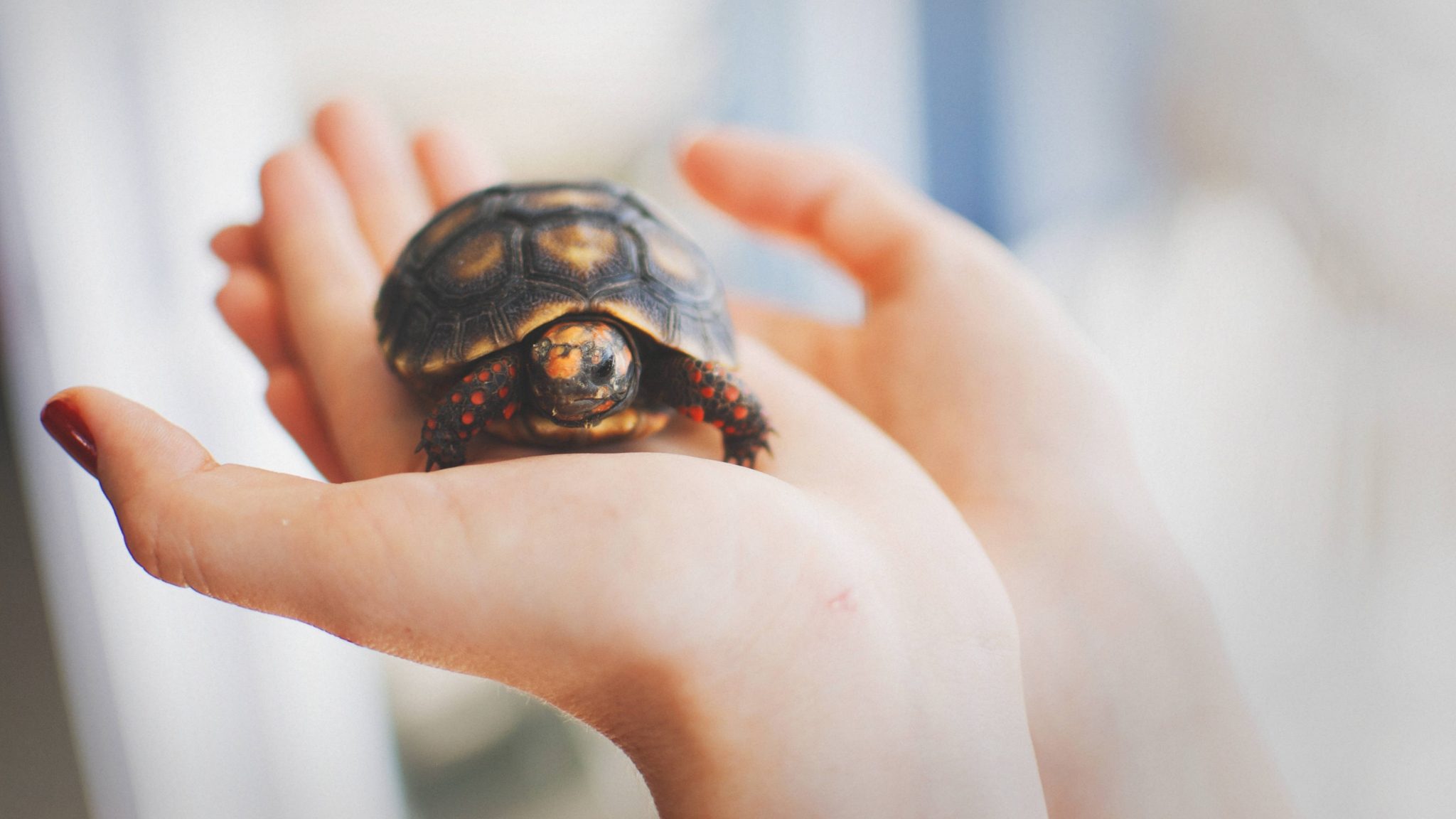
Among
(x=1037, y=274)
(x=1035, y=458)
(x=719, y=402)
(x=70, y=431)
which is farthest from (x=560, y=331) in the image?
(x=1037, y=274)

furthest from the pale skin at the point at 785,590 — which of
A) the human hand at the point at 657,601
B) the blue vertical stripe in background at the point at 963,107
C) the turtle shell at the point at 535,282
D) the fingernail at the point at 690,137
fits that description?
the blue vertical stripe in background at the point at 963,107

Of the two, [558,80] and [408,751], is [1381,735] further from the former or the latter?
[558,80]

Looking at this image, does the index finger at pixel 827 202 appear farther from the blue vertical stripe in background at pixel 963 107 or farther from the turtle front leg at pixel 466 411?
the turtle front leg at pixel 466 411

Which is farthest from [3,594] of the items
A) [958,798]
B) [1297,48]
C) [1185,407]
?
[1297,48]

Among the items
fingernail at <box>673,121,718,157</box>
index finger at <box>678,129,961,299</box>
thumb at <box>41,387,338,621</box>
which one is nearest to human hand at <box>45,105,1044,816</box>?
thumb at <box>41,387,338,621</box>

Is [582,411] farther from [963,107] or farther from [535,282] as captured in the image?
[963,107]
